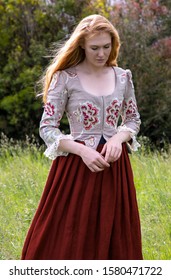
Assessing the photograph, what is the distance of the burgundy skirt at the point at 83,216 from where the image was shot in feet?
9.44

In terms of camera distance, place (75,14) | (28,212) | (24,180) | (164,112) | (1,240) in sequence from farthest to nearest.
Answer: (75,14) < (164,112) < (24,180) < (28,212) < (1,240)

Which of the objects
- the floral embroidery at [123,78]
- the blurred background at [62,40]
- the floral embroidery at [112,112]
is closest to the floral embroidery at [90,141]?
the floral embroidery at [112,112]

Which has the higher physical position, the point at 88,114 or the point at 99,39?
the point at 99,39

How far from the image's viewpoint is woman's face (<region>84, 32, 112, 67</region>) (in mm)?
2855

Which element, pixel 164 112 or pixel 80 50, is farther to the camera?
pixel 164 112

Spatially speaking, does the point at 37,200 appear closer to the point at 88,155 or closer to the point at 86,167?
the point at 86,167

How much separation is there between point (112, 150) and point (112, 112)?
22cm

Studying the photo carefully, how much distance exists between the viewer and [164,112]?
9680mm

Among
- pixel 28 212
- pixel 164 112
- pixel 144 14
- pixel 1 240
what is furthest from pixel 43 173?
pixel 144 14

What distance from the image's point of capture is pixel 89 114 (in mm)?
2912

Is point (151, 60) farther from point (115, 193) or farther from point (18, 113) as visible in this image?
point (115, 193)

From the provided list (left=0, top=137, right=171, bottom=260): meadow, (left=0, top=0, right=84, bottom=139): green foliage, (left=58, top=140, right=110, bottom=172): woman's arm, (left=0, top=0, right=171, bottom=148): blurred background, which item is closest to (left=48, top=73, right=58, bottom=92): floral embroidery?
(left=58, top=140, right=110, bottom=172): woman's arm

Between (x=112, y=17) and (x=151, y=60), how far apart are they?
904 millimetres

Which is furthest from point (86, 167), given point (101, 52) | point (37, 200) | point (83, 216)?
point (37, 200)
